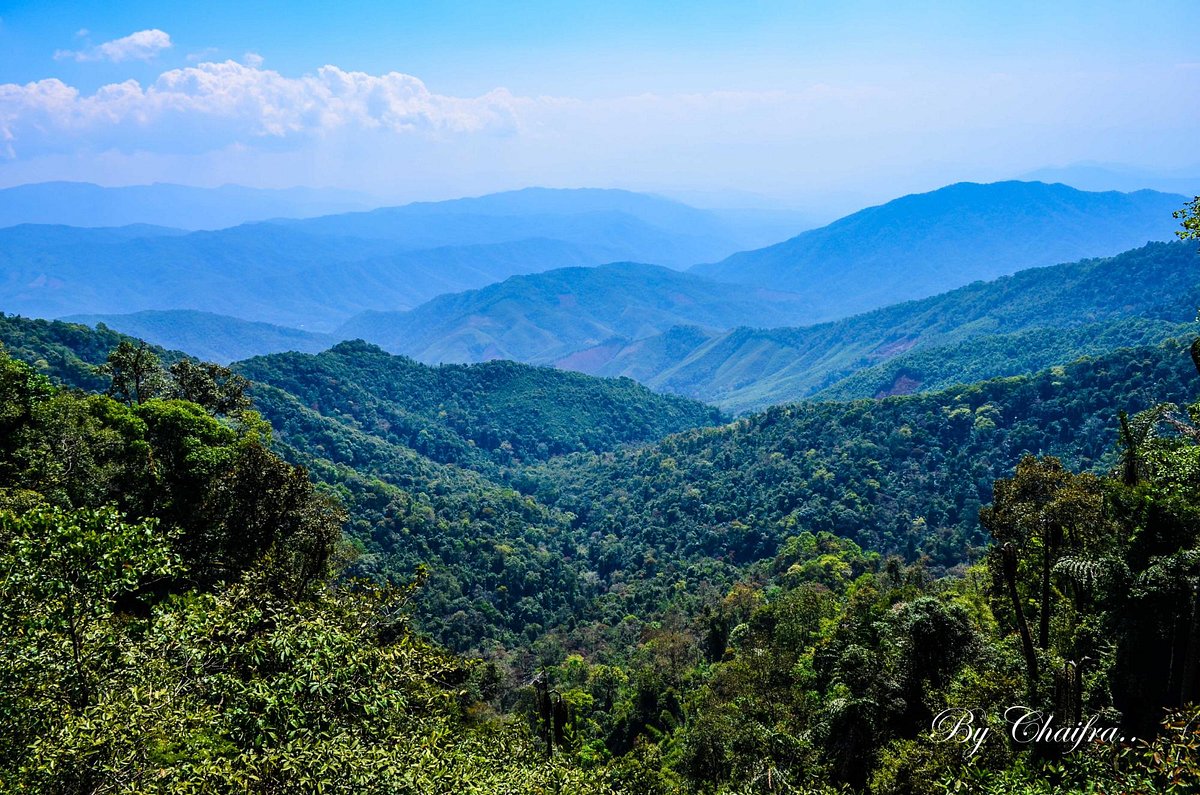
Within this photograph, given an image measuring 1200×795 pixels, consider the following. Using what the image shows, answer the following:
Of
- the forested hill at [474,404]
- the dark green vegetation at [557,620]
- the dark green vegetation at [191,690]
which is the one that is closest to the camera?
the dark green vegetation at [191,690]

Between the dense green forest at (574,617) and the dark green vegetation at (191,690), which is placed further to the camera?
the dense green forest at (574,617)

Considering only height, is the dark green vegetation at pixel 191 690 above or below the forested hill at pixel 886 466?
above

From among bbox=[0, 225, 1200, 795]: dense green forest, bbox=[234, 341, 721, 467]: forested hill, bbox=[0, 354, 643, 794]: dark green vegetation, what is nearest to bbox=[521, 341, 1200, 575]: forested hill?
bbox=[0, 225, 1200, 795]: dense green forest

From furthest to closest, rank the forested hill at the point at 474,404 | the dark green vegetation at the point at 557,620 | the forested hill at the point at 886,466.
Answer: the forested hill at the point at 474,404 < the forested hill at the point at 886,466 < the dark green vegetation at the point at 557,620

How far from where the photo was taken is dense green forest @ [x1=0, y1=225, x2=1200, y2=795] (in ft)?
34.8

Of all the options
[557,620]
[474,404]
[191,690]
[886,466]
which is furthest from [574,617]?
[474,404]

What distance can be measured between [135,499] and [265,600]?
19.9 meters

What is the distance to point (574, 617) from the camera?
73.5 m

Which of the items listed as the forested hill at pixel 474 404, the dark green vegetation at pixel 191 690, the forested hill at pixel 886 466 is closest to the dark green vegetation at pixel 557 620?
the dark green vegetation at pixel 191 690

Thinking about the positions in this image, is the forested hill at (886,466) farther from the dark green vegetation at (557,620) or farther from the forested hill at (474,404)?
the forested hill at (474,404)

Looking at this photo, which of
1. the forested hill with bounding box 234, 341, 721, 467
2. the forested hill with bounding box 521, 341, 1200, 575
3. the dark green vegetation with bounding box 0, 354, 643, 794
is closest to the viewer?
the dark green vegetation with bounding box 0, 354, 643, 794

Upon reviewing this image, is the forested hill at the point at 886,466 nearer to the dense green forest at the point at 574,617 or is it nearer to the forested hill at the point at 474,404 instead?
the dense green forest at the point at 574,617

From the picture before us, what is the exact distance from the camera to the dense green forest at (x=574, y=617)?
10594 mm

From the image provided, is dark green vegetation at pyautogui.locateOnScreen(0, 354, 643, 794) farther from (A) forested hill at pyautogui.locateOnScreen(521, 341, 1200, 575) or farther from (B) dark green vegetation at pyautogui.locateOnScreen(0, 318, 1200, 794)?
(A) forested hill at pyautogui.locateOnScreen(521, 341, 1200, 575)
